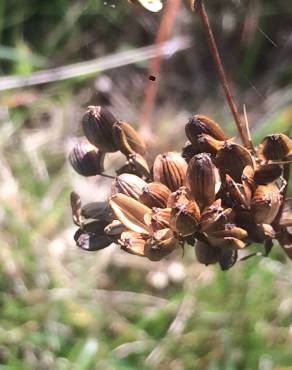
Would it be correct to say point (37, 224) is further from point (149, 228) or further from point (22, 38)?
point (149, 228)

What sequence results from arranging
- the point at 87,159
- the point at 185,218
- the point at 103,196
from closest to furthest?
the point at 185,218
the point at 87,159
the point at 103,196

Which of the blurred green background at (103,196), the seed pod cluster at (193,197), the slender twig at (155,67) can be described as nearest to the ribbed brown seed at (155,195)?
the seed pod cluster at (193,197)

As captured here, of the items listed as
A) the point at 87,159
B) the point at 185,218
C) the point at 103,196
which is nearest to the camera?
the point at 185,218

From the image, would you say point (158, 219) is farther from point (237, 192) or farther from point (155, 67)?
point (155, 67)

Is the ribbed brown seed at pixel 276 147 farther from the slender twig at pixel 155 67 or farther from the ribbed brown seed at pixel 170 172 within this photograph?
the slender twig at pixel 155 67

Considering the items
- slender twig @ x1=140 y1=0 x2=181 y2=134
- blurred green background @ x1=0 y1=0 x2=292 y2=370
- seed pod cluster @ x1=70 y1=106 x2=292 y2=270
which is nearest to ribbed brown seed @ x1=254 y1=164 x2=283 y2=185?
seed pod cluster @ x1=70 y1=106 x2=292 y2=270

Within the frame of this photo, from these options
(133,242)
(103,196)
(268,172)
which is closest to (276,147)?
(268,172)

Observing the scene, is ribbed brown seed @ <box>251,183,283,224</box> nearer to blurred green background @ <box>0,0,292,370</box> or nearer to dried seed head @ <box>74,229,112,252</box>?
dried seed head @ <box>74,229,112,252</box>
